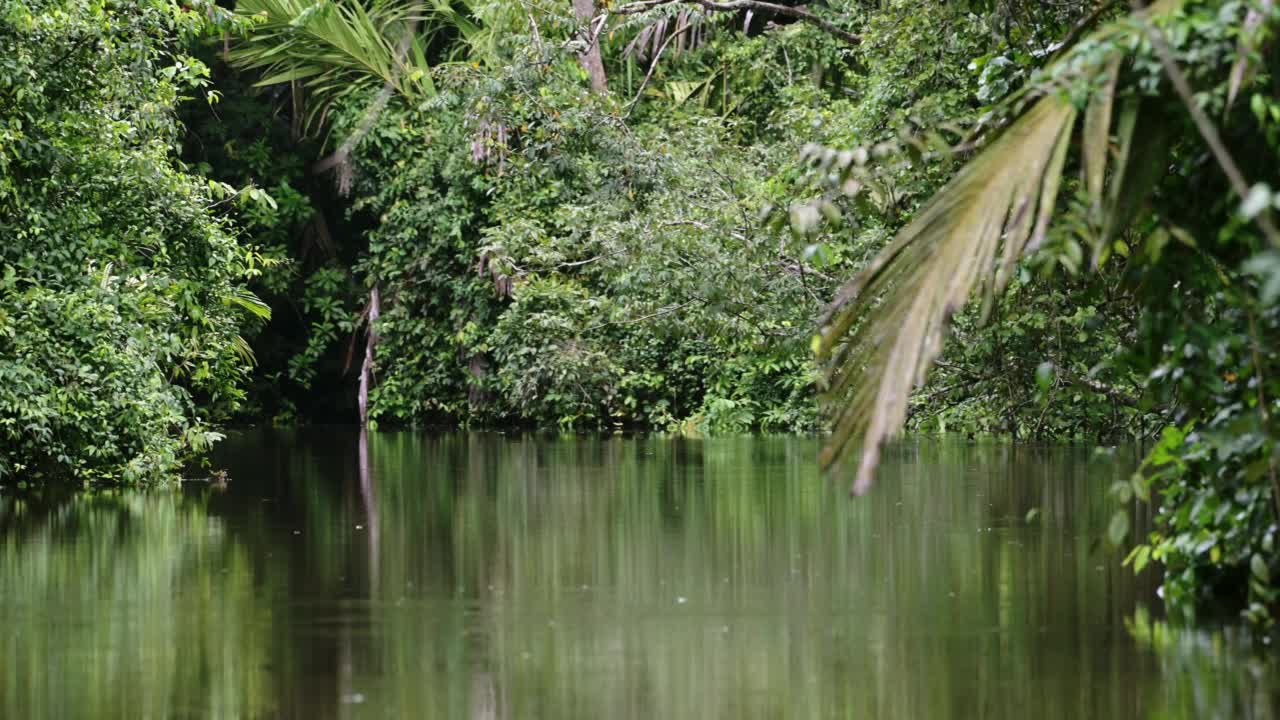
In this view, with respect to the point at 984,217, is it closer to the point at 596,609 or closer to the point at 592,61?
the point at 596,609

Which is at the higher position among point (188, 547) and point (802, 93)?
point (802, 93)

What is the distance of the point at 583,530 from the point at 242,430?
60.0 ft

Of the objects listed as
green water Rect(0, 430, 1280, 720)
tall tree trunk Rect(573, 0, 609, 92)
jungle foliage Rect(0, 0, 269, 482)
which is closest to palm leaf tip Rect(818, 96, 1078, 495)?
green water Rect(0, 430, 1280, 720)

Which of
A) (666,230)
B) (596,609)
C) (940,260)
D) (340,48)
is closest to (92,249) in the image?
(666,230)

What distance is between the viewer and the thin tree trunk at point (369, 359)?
28656 mm

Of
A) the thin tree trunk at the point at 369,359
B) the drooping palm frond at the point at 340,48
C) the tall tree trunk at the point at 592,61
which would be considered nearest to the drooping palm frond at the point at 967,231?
the tall tree trunk at the point at 592,61

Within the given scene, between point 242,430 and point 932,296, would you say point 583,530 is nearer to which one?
point 932,296

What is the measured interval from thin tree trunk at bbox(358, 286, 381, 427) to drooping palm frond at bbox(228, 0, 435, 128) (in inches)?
122

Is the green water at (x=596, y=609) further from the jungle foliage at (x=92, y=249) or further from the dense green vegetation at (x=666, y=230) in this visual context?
the jungle foliage at (x=92, y=249)

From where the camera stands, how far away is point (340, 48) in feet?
93.5

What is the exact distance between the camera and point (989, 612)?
6023 millimetres

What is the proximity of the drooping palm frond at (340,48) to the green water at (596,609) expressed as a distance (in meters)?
16.7

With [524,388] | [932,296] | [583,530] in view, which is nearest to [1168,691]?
[932,296]

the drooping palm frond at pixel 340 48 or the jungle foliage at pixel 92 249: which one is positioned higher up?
the drooping palm frond at pixel 340 48
